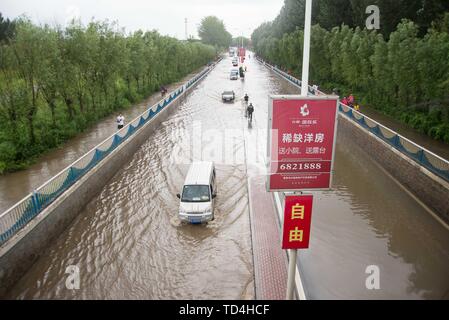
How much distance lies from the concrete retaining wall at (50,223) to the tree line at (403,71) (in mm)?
17065

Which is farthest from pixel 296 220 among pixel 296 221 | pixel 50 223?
pixel 50 223

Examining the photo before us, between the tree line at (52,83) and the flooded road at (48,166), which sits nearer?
the flooded road at (48,166)

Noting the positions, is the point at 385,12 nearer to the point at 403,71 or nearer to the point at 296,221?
the point at 403,71

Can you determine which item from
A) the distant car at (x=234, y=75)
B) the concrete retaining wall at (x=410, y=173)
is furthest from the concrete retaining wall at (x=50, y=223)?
the distant car at (x=234, y=75)

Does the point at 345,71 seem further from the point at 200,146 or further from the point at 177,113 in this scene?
the point at 200,146

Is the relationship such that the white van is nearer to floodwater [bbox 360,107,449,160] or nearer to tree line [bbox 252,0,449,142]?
floodwater [bbox 360,107,449,160]

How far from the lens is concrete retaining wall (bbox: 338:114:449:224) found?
13755 mm

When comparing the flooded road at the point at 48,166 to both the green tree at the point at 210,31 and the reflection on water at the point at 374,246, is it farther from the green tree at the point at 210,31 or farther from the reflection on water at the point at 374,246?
the green tree at the point at 210,31

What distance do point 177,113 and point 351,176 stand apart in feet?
63.4

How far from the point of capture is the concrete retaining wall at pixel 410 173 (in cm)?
1375

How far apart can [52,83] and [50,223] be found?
11.6 meters

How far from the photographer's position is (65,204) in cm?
1327

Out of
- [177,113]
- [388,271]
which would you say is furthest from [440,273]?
[177,113]

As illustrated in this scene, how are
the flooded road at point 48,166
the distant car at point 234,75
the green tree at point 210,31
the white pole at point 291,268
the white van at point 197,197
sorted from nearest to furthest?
the white pole at point 291,268 → the white van at point 197,197 → the flooded road at point 48,166 → the distant car at point 234,75 → the green tree at point 210,31
